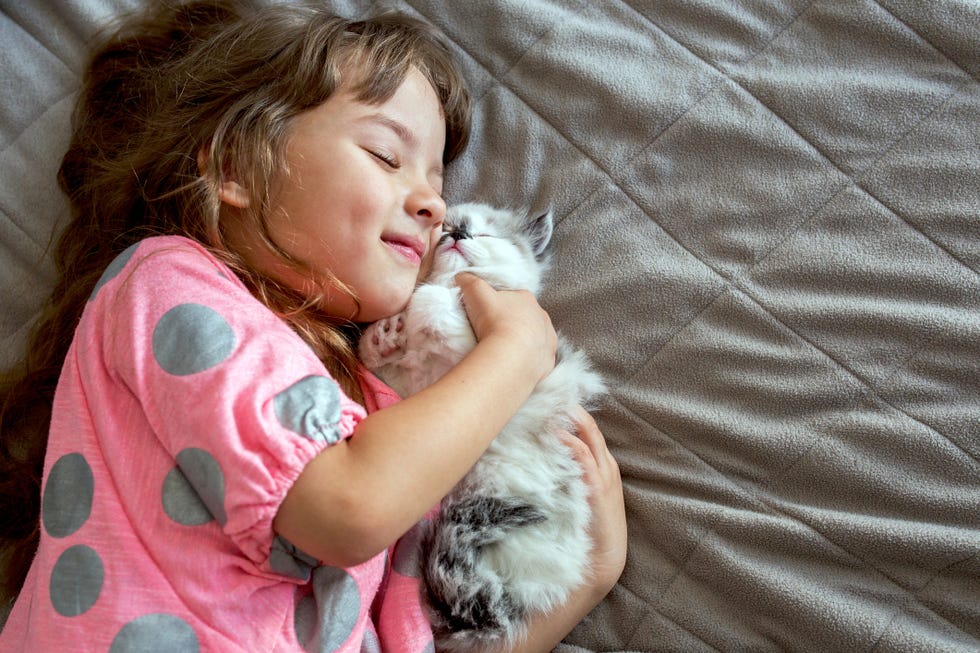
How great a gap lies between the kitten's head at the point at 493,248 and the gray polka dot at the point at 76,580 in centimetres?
66

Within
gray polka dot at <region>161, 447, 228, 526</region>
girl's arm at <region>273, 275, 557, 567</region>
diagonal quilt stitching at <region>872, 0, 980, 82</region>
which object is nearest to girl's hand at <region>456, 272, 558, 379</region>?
girl's arm at <region>273, 275, 557, 567</region>

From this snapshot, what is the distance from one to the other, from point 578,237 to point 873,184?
50 cm

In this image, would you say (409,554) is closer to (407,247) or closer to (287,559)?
(287,559)

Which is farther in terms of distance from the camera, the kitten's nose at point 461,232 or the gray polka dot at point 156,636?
the kitten's nose at point 461,232

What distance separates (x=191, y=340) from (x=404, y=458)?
0.98 feet

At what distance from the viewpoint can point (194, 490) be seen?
36.6 inches

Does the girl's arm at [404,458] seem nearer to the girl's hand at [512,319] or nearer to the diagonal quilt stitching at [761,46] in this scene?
the girl's hand at [512,319]

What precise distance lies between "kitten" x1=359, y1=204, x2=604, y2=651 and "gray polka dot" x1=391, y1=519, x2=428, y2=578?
20 mm

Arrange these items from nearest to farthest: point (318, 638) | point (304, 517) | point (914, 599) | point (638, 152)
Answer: point (304, 517) < point (318, 638) < point (914, 599) < point (638, 152)

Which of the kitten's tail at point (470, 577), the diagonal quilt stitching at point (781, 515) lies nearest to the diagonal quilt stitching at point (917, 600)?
the diagonal quilt stitching at point (781, 515)

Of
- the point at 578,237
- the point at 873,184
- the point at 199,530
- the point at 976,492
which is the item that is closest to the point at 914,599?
the point at 976,492

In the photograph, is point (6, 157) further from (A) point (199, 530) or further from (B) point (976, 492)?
(B) point (976, 492)

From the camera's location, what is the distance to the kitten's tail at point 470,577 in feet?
3.43

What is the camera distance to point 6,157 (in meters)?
1.46
